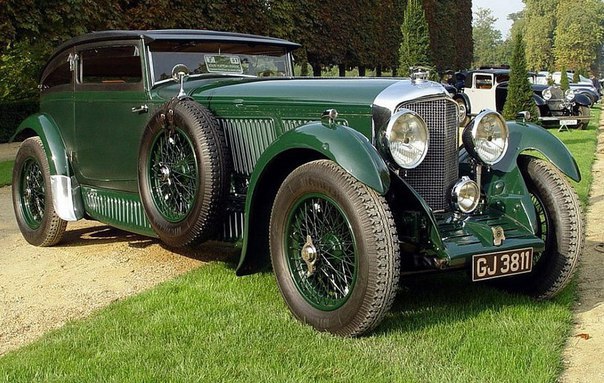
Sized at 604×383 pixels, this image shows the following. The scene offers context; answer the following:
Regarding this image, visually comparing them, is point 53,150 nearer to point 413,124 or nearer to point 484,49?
point 413,124

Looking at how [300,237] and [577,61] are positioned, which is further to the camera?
[577,61]

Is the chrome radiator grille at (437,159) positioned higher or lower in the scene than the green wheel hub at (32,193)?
higher

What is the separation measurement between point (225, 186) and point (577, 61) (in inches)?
3196

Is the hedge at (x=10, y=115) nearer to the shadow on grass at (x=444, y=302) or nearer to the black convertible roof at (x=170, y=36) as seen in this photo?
the black convertible roof at (x=170, y=36)

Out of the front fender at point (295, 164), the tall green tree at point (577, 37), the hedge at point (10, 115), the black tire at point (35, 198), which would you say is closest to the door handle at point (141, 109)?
the black tire at point (35, 198)

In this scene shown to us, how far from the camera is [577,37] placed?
79.3m

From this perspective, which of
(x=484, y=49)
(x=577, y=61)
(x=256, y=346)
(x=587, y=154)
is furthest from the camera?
(x=484, y=49)

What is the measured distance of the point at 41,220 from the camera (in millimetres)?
6199

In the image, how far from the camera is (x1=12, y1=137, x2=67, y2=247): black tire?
19.7 feet

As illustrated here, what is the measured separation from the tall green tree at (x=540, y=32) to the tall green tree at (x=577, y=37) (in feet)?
9.79

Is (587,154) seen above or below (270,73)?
below

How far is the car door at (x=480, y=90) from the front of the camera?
2002 cm

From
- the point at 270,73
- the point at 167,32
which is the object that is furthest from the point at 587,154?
the point at 167,32

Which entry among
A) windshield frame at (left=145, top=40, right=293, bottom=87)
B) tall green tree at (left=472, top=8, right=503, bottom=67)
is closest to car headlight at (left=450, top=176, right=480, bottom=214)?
windshield frame at (left=145, top=40, right=293, bottom=87)
